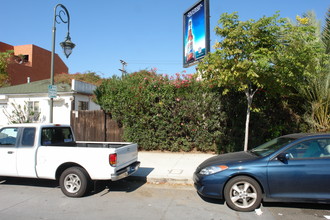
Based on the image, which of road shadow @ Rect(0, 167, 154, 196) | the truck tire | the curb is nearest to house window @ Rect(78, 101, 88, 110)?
road shadow @ Rect(0, 167, 154, 196)

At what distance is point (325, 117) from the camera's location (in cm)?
845

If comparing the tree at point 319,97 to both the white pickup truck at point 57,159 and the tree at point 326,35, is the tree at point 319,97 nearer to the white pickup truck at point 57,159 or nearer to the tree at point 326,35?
the tree at point 326,35

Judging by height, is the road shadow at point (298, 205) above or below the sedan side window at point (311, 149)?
Answer: below

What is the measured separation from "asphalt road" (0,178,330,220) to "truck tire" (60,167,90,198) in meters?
0.14

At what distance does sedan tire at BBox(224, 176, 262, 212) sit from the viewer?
15.0ft

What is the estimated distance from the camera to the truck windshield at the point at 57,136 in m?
5.97

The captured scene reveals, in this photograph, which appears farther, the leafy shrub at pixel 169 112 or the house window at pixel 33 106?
the house window at pixel 33 106

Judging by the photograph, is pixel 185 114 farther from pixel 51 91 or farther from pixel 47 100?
pixel 47 100

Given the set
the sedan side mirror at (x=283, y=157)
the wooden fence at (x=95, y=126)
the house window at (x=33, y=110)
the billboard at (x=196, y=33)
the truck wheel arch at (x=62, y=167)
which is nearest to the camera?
the sedan side mirror at (x=283, y=157)

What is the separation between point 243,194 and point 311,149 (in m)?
1.57

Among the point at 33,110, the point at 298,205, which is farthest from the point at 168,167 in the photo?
the point at 33,110

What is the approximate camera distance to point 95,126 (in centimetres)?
1178

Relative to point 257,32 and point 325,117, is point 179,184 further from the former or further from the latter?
point 325,117

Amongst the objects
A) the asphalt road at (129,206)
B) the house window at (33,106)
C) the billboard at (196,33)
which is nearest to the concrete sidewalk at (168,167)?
the asphalt road at (129,206)
